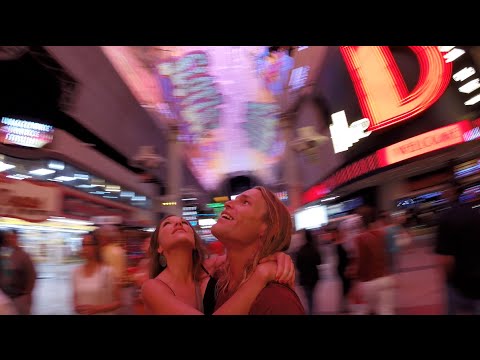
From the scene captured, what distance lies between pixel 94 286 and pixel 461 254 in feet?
8.62

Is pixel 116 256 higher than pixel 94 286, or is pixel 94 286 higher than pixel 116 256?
pixel 116 256

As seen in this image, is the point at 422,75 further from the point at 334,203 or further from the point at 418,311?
the point at 418,311

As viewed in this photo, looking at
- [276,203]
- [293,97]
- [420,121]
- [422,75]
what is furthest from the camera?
[420,121]

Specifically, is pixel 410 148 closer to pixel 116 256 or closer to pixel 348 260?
pixel 348 260

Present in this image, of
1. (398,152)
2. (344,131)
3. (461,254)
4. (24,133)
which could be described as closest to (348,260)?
(461,254)

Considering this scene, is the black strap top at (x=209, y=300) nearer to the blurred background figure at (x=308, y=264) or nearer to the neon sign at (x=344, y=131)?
the blurred background figure at (x=308, y=264)

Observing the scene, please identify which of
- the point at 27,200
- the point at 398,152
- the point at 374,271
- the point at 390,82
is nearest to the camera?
the point at 27,200

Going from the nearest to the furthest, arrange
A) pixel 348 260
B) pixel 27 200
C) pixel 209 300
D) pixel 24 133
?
pixel 209 300, pixel 27 200, pixel 24 133, pixel 348 260

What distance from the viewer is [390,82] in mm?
3705

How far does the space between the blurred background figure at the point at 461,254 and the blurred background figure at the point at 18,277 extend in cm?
300

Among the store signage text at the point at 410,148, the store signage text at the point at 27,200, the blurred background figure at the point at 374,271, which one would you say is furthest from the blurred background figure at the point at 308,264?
the store signage text at the point at 27,200

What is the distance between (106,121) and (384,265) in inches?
99.7
